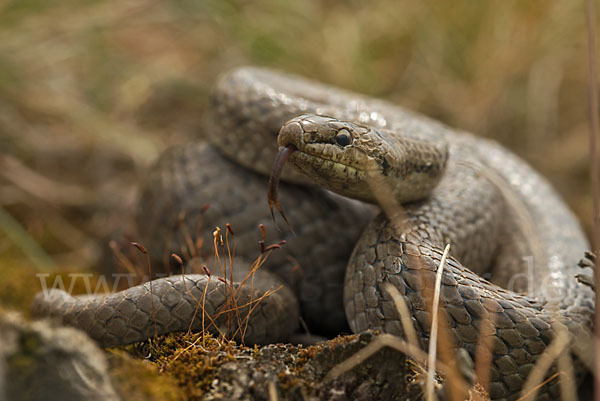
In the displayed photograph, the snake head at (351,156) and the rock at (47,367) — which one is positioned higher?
the snake head at (351,156)

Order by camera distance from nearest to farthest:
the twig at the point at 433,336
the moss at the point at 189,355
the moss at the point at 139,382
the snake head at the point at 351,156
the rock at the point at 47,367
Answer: the rock at the point at 47,367, the moss at the point at 139,382, the twig at the point at 433,336, the moss at the point at 189,355, the snake head at the point at 351,156

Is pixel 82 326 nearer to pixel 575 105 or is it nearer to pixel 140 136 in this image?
pixel 140 136

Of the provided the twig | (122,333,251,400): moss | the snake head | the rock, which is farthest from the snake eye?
the rock

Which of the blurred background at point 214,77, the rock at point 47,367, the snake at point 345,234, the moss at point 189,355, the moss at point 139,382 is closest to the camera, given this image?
the rock at point 47,367

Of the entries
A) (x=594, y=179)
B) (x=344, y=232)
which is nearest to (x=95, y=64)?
(x=344, y=232)

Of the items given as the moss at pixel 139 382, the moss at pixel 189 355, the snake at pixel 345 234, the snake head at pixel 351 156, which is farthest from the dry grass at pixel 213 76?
the moss at pixel 139 382

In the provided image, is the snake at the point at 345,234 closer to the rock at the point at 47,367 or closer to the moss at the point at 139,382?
the moss at the point at 139,382
